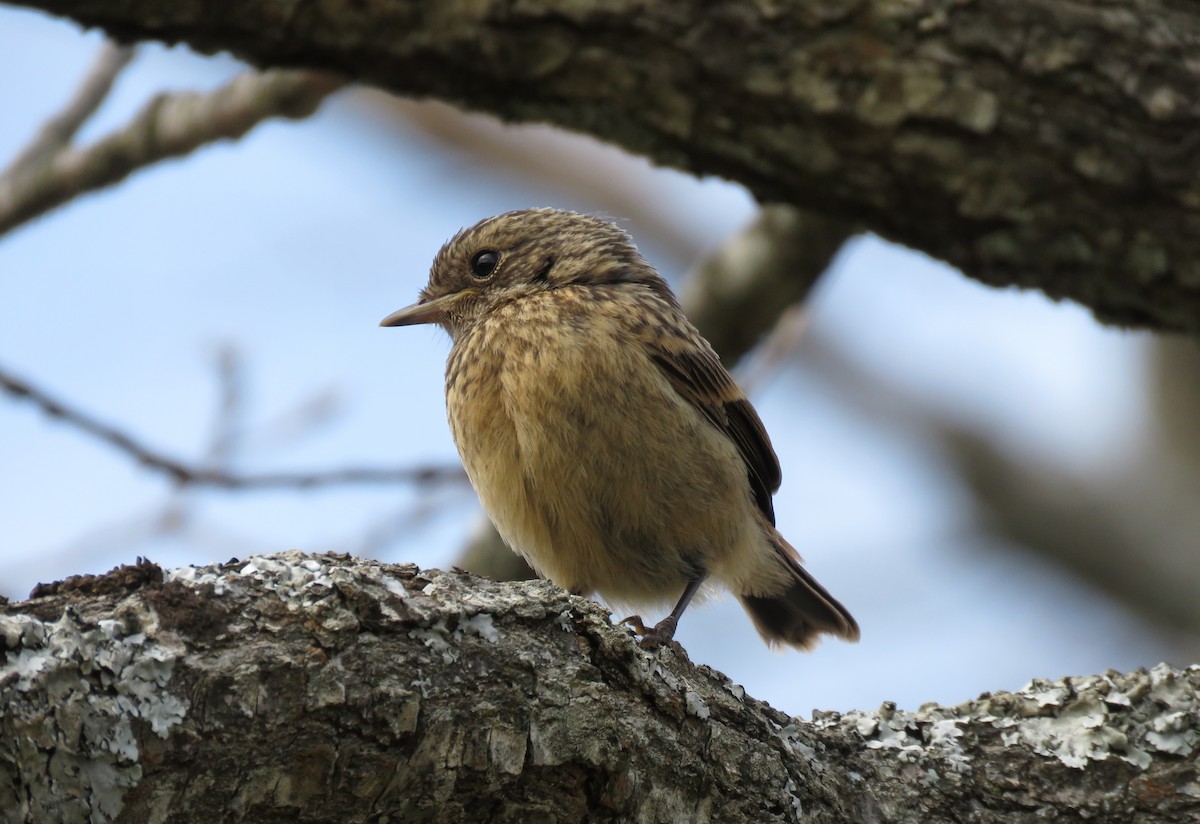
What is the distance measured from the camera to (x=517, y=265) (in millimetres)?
5371

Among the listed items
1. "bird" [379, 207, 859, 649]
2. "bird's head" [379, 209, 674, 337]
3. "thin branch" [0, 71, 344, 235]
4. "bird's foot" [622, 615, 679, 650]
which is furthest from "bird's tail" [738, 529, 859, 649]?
"thin branch" [0, 71, 344, 235]

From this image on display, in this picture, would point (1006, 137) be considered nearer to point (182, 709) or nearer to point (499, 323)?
point (499, 323)

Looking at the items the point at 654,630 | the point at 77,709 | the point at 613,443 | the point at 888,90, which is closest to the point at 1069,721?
the point at 654,630

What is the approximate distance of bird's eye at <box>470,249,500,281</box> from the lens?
5.41 metres

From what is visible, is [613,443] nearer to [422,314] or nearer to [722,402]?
[722,402]

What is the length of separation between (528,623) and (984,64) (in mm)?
2123

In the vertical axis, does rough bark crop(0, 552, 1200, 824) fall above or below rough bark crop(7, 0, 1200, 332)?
below

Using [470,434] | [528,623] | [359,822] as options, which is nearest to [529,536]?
[470,434]

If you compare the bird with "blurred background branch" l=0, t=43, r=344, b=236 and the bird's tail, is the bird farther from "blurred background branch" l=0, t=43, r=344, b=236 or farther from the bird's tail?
"blurred background branch" l=0, t=43, r=344, b=236

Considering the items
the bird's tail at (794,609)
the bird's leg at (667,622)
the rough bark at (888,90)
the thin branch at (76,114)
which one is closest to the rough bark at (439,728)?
the bird's leg at (667,622)

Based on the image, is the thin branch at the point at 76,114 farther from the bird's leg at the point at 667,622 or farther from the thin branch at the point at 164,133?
the bird's leg at the point at 667,622

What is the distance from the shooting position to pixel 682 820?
113 inches

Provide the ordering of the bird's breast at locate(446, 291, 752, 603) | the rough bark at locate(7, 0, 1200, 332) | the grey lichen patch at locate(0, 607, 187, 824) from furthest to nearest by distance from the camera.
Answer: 1. the bird's breast at locate(446, 291, 752, 603)
2. the rough bark at locate(7, 0, 1200, 332)
3. the grey lichen patch at locate(0, 607, 187, 824)

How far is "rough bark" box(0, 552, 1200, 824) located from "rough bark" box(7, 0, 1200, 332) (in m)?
1.41
